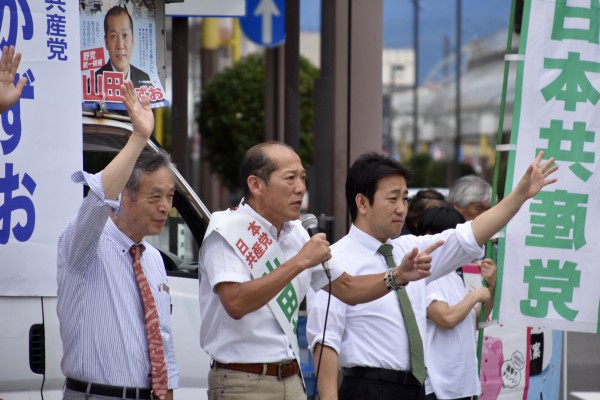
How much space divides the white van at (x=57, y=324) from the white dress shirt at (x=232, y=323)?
1.04m

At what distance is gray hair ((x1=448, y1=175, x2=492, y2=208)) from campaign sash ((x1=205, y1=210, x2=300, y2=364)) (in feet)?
10.1

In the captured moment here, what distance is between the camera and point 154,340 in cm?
450

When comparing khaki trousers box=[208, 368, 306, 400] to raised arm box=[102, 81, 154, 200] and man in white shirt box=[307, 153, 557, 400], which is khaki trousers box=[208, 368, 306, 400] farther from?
raised arm box=[102, 81, 154, 200]

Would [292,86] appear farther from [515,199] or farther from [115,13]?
[515,199]

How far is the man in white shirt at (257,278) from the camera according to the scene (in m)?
4.47

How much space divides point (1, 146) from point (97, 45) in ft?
3.91

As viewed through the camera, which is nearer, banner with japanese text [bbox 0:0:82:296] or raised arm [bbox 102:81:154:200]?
raised arm [bbox 102:81:154:200]

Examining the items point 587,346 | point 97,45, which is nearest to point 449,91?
point 587,346

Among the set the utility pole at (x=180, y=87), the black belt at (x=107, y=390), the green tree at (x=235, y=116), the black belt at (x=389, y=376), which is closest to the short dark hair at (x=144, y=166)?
the black belt at (x=107, y=390)

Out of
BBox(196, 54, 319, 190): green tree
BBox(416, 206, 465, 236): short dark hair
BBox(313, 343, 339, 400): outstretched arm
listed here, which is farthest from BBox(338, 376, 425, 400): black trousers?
BBox(196, 54, 319, 190): green tree

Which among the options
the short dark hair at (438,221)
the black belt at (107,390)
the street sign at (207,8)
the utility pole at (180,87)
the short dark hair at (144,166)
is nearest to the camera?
the black belt at (107,390)

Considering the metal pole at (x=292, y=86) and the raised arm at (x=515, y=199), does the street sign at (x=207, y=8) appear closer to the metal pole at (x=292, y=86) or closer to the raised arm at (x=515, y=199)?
the metal pole at (x=292, y=86)

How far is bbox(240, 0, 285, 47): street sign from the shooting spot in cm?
1245

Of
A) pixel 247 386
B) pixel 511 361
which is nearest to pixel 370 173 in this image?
pixel 247 386
